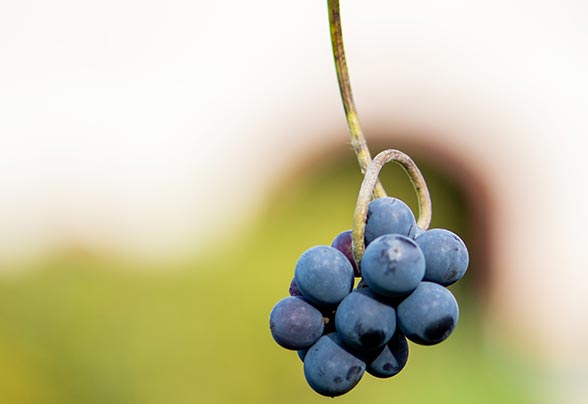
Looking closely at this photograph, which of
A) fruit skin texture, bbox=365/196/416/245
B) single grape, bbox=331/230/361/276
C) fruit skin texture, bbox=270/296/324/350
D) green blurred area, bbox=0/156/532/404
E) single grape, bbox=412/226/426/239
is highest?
fruit skin texture, bbox=365/196/416/245

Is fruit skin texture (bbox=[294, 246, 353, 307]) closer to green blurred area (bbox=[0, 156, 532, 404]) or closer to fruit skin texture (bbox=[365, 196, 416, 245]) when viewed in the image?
fruit skin texture (bbox=[365, 196, 416, 245])

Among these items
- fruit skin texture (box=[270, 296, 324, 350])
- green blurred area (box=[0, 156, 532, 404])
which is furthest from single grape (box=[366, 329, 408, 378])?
green blurred area (box=[0, 156, 532, 404])

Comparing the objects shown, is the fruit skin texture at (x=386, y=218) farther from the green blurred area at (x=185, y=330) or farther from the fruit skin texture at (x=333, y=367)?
the green blurred area at (x=185, y=330)

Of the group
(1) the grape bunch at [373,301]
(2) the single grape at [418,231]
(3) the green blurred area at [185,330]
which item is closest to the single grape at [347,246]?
(1) the grape bunch at [373,301]

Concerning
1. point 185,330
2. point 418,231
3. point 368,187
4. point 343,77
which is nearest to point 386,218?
point 368,187

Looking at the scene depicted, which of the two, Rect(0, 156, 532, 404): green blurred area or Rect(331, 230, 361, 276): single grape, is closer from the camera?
Rect(331, 230, 361, 276): single grape

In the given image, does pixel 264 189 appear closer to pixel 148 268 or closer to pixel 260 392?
pixel 148 268

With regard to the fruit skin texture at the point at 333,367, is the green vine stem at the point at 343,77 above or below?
above
